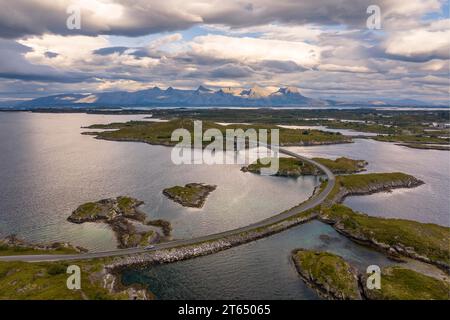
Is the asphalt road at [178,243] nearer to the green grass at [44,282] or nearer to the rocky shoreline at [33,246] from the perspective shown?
the green grass at [44,282]

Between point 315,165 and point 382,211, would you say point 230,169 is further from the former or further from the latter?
point 382,211

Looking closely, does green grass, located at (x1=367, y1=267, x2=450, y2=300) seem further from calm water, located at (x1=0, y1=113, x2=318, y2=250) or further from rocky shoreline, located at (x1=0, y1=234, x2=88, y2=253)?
rocky shoreline, located at (x1=0, y1=234, x2=88, y2=253)

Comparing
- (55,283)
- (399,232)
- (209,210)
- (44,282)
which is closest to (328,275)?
(399,232)

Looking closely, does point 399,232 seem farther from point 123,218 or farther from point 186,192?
point 123,218

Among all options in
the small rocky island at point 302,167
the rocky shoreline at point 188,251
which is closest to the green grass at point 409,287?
the rocky shoreline at point 188,251
